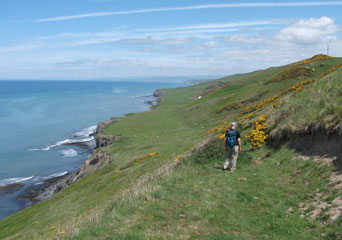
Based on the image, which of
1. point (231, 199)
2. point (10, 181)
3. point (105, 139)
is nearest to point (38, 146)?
point (105, 139)

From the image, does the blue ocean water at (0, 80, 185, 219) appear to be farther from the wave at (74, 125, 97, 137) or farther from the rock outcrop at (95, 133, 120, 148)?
the rock outcrop at (95, 133, 120, 148)

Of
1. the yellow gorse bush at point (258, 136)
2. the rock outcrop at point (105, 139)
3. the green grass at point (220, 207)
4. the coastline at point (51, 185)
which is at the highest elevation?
the yellow gorse bush at point (258, 136)

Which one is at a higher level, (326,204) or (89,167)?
(326,204)

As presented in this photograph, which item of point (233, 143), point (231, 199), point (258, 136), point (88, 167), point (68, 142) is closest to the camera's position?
point (231, 199)

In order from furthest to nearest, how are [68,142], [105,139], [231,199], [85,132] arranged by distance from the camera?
[85,132] < [68,142] < [105,139] < [231,199]

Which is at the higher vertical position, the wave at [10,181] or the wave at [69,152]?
the wave at [69,152]

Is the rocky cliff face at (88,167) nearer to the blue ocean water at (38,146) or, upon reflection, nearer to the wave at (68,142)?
the blue ocean water at (38,146)

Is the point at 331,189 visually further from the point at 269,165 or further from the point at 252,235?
the point at 269,165

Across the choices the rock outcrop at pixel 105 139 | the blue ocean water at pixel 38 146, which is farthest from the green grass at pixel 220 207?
the rock outcrop at pixel 105 139

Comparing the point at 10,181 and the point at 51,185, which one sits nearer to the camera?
the point at 51,185

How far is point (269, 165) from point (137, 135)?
4870 centimetres

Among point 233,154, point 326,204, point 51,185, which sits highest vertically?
point 233,154

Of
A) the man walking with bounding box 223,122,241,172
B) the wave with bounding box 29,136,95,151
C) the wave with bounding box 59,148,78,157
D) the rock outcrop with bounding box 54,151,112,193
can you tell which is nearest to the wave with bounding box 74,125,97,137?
the wave with bounding box 29,136,95,151

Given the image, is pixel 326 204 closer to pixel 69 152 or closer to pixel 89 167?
pixel 89 167
